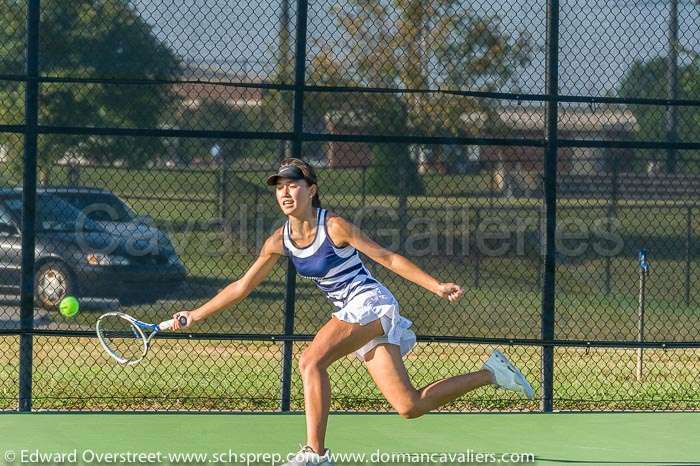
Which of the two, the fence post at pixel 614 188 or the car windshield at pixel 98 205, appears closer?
the car windshield at pixel 98 205

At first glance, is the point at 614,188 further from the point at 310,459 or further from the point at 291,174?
the point at 310,459

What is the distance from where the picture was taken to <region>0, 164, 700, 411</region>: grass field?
884cm

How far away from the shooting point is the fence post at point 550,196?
8.73m

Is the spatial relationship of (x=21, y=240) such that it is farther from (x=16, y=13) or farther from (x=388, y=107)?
(x=388, y=107)

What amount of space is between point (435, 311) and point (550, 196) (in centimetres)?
153

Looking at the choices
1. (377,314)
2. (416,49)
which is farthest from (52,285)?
(377,314)

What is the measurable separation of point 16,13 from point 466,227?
3554 millimetres

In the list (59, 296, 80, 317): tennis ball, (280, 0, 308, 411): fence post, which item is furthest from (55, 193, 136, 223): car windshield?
(59, 296, 80, 317): tennis ball

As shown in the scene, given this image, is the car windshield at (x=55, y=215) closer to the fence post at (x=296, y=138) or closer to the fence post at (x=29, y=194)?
the fence post at (x=29, y=194)

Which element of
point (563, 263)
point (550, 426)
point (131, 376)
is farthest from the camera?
point (563, 263)

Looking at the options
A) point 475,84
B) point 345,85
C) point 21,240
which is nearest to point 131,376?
point 21,240

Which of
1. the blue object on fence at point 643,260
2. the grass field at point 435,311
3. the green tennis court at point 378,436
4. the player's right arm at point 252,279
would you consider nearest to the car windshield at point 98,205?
the grass field at point 435,311

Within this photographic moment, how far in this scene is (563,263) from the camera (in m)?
10.2

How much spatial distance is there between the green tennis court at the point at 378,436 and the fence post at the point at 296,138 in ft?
1.07
